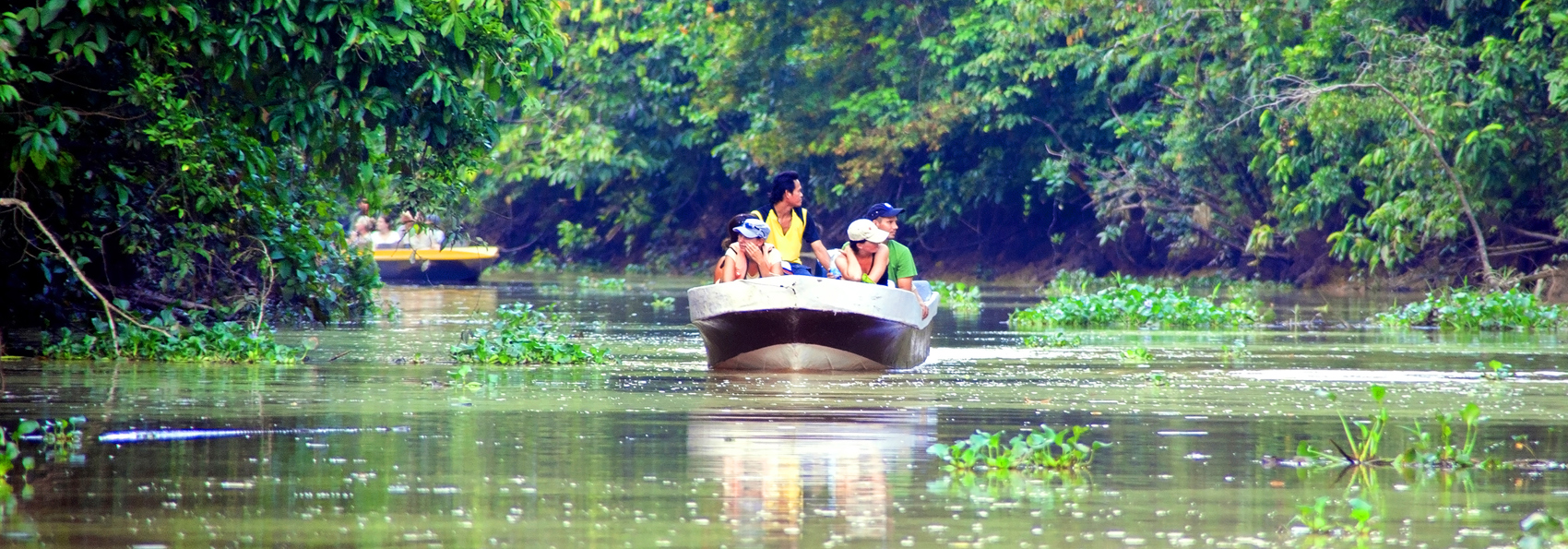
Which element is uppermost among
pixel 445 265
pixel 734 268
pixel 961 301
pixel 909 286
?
pixel 445 265

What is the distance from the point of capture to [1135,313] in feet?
72.9

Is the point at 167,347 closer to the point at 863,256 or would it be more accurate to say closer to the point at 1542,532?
the point at 863,256

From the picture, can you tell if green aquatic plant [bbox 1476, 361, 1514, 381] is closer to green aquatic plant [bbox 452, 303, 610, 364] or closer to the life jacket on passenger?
the life jacket on passenger

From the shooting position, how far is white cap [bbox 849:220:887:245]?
1445 cm

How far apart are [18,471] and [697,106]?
119 ft

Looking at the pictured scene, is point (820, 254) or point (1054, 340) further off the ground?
point (820, 254)

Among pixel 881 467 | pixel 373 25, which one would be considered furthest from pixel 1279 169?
pixel 881 467

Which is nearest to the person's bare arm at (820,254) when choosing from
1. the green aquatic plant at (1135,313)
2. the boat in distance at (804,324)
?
the boat in distance at (804,324)

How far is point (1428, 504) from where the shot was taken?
6664 millimetres

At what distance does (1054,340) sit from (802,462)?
10.3 metres

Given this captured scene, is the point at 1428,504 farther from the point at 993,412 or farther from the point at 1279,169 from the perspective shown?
the point at 1279,169

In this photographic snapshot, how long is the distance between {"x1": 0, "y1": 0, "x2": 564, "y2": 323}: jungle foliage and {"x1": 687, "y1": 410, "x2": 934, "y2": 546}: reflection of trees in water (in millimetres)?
4666

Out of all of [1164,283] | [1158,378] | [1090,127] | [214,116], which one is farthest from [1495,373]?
[1090,127]

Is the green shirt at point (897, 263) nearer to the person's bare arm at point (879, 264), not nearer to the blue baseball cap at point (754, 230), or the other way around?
the person's bare arm at point (879, 264)
